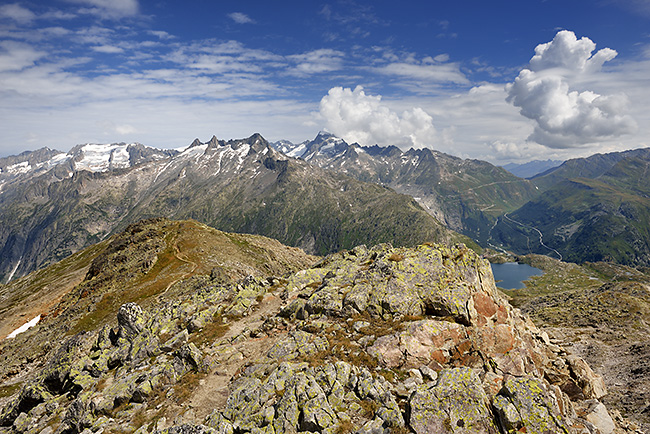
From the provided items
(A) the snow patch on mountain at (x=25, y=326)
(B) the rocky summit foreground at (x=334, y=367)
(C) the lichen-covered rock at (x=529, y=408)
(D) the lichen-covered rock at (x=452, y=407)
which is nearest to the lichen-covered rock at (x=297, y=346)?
(B) the rocky summit foreground at (x=334, y=367)

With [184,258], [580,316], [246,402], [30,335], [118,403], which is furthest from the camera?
[580,316]

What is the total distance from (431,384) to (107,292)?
7907 cm

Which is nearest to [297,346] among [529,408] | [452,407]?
[452,407]

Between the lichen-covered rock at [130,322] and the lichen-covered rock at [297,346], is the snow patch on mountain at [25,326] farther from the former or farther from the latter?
the lichen-covered rock at [297,346]

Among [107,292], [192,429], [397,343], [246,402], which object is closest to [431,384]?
[397,343]

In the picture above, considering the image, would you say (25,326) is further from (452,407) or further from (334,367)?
(452,407)

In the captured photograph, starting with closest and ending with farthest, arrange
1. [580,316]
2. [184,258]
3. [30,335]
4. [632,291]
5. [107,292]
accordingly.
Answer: [30,335] → [107,292] → [184,258] → [580,316] → [632,291]

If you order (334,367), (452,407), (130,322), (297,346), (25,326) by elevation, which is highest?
(334,367)

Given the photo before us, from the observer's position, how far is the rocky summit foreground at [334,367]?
17109mm

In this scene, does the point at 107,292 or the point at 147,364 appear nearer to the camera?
the point at 147,364

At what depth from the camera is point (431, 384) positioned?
18.6 metres

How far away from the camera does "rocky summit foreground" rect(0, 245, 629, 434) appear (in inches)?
674

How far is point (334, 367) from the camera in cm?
2019

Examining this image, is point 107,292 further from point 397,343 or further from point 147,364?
point 397,343
